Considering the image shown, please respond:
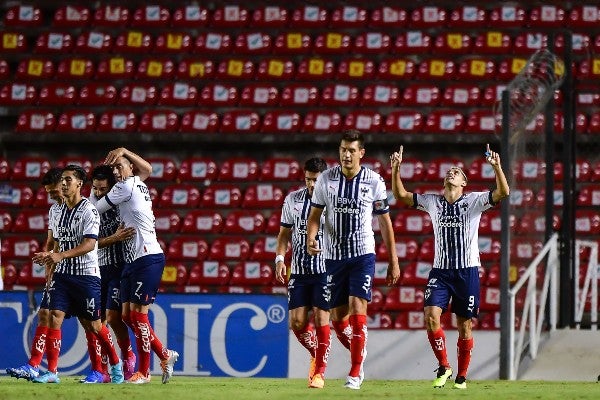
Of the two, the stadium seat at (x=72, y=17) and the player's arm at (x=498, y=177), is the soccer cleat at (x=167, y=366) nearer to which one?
the player's arm at (x=498, y=177)

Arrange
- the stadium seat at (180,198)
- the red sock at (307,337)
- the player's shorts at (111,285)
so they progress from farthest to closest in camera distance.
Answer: the stadium seat at (180,198)
the red sock at (307,337)
the player's shorts at (111,285)

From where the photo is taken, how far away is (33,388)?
9469 mm

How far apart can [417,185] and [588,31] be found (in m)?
3.67

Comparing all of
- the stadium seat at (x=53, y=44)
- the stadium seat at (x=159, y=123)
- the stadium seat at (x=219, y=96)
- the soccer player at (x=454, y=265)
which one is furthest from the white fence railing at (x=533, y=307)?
the stadium seat at (x=53, y=44)

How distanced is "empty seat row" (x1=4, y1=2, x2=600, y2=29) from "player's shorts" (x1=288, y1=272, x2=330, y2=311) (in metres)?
8.57

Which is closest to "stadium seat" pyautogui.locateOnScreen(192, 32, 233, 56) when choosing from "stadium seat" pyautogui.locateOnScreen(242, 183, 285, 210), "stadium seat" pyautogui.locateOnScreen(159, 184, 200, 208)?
"stadium seat" pyautogui.locateOnScreen(159, 184, 200, 208)

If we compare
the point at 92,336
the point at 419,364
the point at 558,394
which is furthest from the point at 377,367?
the point at 558,394

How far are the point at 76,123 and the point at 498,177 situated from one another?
32.0ft

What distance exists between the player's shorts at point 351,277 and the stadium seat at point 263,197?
24.9 ft

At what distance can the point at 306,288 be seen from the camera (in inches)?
434

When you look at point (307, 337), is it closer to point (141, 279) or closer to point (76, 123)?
point (141, 279)

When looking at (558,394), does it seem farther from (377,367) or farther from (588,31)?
(588,31)

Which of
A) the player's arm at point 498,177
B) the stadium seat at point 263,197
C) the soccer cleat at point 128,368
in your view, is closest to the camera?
the player's arm at point 498,177

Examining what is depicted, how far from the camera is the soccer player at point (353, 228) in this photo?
944cm
